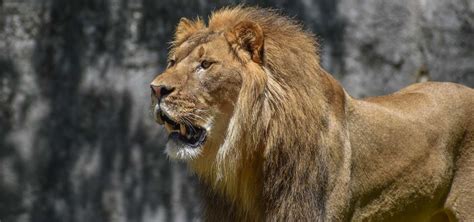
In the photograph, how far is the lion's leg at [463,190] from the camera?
217 inches

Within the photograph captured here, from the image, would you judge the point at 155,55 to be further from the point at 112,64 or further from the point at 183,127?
the point at 183,127

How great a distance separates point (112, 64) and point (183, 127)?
2.89m

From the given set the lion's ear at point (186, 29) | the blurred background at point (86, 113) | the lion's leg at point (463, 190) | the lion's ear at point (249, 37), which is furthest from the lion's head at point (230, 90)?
the blurred background at point (86, 113)

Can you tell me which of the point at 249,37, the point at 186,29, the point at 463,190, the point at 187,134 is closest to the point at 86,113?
the point at 186,29

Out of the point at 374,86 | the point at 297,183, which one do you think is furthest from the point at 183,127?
the point at 374,86

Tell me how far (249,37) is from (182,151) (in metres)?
0.70

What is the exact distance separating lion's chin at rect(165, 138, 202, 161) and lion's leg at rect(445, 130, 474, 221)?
6.43 ft

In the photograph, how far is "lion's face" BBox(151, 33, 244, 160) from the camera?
427 cm

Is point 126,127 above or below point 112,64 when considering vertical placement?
below

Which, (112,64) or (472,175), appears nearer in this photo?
(472,175)

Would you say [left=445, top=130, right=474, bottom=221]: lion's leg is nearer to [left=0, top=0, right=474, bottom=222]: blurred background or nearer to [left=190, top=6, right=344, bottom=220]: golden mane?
[left=190, top=6, right=344, bottom=220]: golden mane

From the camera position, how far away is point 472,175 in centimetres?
552

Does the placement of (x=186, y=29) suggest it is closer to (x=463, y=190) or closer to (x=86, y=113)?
(x=463, y=190)

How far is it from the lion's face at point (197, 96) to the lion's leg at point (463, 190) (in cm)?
190
